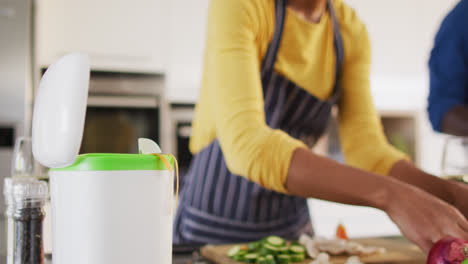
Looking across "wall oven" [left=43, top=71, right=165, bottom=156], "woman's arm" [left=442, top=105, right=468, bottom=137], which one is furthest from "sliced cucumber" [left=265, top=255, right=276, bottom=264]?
"wall oven" [left=43, top=71, right=165, bottom=156]

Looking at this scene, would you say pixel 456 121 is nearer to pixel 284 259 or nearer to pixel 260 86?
pixel 260 86

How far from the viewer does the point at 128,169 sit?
18.0 inches

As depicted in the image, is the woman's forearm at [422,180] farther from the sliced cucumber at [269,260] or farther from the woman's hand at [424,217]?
the sliced cucumber at [269,260]

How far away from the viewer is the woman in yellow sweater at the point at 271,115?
2.81ft

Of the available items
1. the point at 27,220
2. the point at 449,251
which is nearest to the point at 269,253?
the point at 449,251

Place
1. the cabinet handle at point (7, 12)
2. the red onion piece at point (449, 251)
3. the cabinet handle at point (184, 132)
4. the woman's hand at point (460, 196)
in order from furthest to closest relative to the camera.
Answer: the cabinet handle at point (184, 132)
the cabinet handle at point (7, 12)
the woman's hand at point (460, 196)
the red onion piece at point (449, 251)

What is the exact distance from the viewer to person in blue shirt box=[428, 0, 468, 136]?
1.49m

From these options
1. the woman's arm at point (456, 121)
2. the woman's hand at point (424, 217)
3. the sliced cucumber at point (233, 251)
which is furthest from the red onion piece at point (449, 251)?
the woman's arm at point (456, 121)

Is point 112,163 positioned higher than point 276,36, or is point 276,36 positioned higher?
point 276,36

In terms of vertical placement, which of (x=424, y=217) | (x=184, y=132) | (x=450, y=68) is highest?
(x=450, y=68)

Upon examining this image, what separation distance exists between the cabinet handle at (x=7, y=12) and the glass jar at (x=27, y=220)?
6.58 ft

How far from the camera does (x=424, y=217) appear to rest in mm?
664

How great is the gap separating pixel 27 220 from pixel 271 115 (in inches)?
26.9

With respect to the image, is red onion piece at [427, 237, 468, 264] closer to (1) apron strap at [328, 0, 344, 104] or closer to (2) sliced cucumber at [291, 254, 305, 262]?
(2) sliced cucumber at [291, 254, 305, 262]
